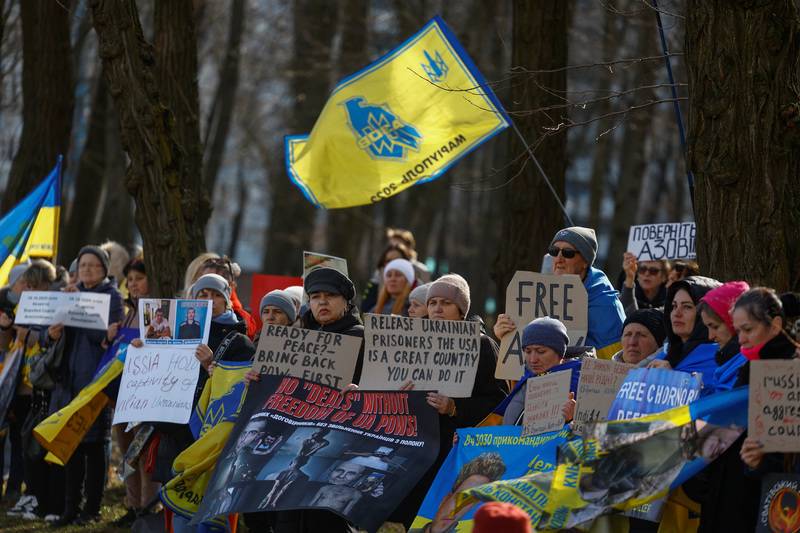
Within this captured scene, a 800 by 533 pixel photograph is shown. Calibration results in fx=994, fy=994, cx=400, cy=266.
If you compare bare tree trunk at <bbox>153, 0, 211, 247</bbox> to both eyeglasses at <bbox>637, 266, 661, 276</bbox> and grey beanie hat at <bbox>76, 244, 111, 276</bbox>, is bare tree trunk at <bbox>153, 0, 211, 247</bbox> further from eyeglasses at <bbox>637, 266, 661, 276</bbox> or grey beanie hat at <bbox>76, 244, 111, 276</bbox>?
eyeglasses at <bbox>637, 266, 661, 276</bbox>

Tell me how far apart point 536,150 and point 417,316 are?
315 cm

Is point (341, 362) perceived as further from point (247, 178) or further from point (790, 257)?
point (247, 178)

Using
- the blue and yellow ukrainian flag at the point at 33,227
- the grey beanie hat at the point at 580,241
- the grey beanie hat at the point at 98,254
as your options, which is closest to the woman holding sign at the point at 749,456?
the grey beanie hat at the point at 580,241

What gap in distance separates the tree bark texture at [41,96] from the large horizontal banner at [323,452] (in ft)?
26.1

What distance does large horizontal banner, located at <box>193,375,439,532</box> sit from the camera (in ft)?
17.6

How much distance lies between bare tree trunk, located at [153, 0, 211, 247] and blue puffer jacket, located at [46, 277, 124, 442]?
1.85 metres

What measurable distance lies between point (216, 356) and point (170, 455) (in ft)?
2.82

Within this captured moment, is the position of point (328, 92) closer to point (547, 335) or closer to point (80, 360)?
point (80, 360)

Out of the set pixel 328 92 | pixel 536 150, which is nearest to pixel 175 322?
pixel 536 150

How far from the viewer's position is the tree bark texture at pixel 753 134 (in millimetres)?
5574

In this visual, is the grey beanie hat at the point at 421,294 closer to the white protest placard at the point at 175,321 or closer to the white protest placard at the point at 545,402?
the white protest placard at the point at 175,321

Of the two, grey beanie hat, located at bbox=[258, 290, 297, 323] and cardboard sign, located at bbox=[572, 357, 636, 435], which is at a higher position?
grey beanie hat, located at bbox=[258, 290, 297, 323]

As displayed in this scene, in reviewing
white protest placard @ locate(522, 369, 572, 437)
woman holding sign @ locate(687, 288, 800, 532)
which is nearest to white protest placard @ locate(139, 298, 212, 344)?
Answer: white protest placard @ locate(522, 369, 572, 437)

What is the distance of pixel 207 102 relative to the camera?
110 feet
